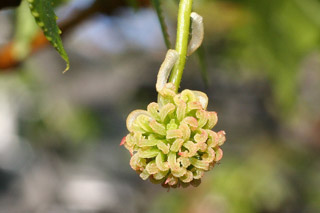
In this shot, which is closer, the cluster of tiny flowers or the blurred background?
the cluster of tiny flowers

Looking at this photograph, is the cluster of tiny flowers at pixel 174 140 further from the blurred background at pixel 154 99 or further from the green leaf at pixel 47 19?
the blurred background at pixel 154 99

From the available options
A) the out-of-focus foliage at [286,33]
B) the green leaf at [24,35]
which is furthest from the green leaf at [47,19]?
the out-of-focus foliage at [286,33]

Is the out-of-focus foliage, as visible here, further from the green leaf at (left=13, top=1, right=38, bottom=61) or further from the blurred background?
the green leaf at (left=13, top=1, right=38, bottom=61)

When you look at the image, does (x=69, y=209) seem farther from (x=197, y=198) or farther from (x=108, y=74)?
Answer: (x=197, y=198)

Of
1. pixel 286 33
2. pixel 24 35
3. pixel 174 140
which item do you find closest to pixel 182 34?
pixel 174 140

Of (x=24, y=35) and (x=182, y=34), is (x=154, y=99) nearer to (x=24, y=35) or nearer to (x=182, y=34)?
(x=24, y=35)

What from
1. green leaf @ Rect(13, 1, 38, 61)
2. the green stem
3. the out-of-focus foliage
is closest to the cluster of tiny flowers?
the green stem

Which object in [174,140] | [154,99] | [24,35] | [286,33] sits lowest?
[174,140]
